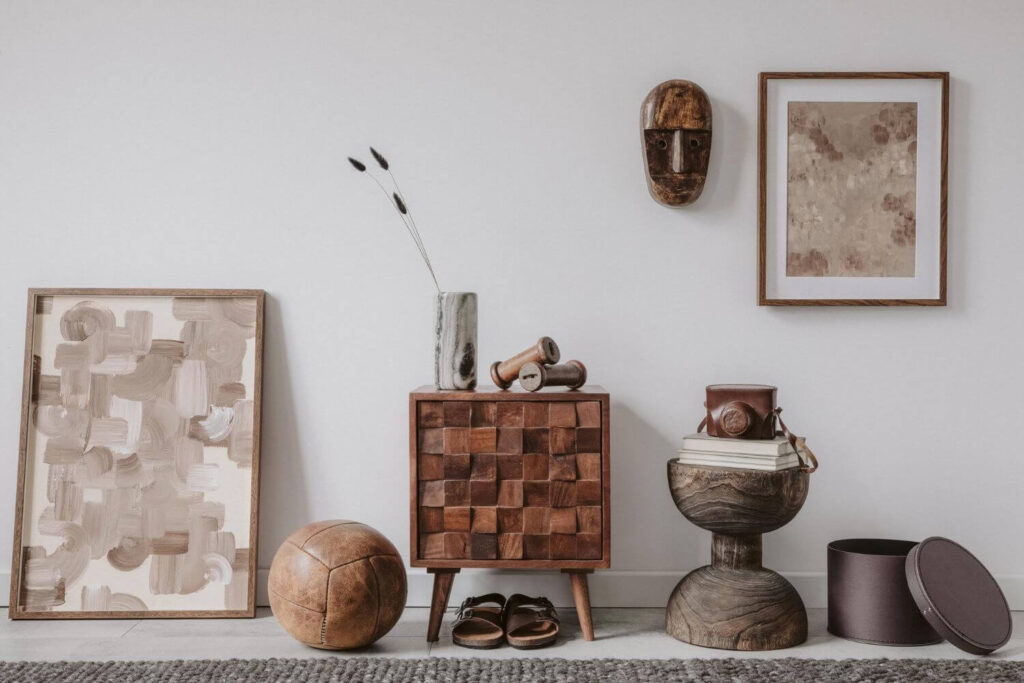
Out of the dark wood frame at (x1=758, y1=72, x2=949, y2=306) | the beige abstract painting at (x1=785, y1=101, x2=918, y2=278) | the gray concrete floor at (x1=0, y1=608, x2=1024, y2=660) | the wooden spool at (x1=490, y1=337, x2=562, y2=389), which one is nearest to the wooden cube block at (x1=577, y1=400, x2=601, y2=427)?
the wooden spool at (x1=490, y1=337, x2=562, y2=389)

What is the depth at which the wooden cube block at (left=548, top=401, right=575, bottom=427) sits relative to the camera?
2.14 metres

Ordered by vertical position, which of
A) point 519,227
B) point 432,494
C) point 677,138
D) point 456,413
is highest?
point 677,138

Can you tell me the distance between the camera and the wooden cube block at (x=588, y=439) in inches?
84.4

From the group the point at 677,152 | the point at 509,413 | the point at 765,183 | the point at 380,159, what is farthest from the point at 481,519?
the point at 765,183

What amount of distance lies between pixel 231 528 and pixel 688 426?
141cm

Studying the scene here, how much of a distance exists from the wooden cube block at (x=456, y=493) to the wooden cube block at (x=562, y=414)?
281 millimetres

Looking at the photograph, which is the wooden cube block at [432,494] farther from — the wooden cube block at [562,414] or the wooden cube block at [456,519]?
the wooden cube block at [562,414]

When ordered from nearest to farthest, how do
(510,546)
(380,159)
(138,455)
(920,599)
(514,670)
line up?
1. (514,670)
2. (920,599)
3. (510,546)
4. (380,159)
5. (138,455)

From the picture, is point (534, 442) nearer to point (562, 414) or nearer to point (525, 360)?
point (562, 414)

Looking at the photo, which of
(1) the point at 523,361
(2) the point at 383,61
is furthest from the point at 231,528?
(2) the point at 383,61

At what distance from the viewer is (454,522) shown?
2.16 meters

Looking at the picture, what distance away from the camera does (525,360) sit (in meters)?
2.17

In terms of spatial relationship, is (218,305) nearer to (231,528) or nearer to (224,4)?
(231,528)

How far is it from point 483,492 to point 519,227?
84 cm
